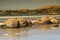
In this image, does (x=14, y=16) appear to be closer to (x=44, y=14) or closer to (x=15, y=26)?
(x=15, y=26)

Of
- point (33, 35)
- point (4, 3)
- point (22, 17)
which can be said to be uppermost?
point (4, 3)

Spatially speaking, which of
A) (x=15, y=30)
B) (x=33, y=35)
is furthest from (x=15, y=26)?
(x=33, y=35)

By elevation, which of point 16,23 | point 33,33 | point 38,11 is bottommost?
point 33,33

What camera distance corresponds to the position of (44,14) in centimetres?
247

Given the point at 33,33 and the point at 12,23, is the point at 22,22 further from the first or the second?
the point at 33,33

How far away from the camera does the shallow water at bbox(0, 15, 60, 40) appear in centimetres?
203

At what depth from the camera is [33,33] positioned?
2162 mm

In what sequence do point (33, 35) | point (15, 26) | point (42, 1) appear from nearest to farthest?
1. point (33, 35)
2. point (15, 26)
3. point (42, 1)

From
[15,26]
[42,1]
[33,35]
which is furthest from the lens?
[42,1]

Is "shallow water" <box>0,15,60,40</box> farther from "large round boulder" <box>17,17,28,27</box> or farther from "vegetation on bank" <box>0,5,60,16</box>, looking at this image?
"vegetation on bank" <box>0,5,60,16</box>

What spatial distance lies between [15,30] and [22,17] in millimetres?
270

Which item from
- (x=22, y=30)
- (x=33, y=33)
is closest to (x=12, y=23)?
(x=22, y=30)

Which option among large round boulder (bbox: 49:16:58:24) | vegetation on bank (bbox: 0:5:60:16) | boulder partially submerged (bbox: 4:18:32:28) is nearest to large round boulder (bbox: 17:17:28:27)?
boulder partially submerged (bbox: 4:18:32:28)

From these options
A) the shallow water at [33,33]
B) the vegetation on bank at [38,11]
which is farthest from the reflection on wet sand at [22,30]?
the vegetation on bank at [38,11]
